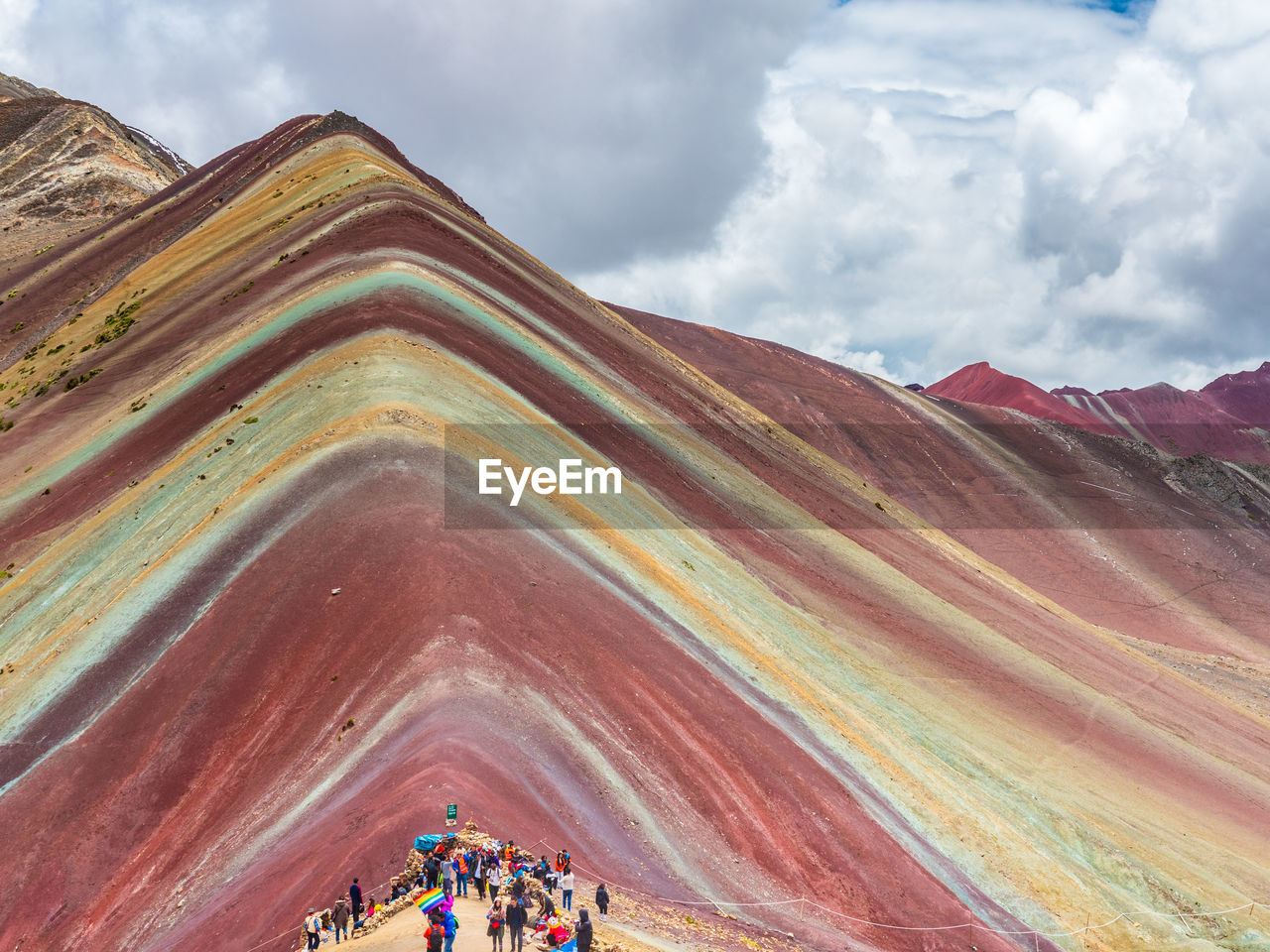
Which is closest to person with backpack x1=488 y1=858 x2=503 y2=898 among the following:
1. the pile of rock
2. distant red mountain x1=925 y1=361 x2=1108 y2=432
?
the pile of rock

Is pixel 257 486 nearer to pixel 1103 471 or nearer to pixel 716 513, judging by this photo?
pixel 716 513

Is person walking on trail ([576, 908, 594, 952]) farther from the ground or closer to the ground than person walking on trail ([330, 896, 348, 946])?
closer to the ground

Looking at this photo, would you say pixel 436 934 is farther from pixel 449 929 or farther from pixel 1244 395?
pixel 1244 395

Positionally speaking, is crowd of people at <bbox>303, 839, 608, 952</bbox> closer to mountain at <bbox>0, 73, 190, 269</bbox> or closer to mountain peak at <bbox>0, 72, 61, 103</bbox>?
mountain at <bbox>0, 73, 190, 269</bbox>

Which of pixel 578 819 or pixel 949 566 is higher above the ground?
pixel 949 566

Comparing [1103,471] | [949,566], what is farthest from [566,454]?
[1103,471]

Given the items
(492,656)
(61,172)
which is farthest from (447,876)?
(61,172)
